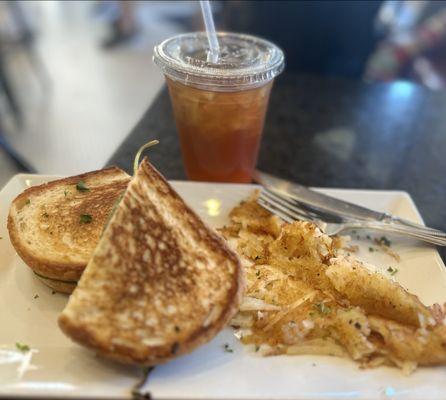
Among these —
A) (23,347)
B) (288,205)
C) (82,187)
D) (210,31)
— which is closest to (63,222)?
(82,187)

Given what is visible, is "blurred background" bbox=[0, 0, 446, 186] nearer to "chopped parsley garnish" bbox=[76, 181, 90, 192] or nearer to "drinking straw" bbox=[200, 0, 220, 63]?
"chopped parsley garnish" bbox=[76, 181, 90, 192]

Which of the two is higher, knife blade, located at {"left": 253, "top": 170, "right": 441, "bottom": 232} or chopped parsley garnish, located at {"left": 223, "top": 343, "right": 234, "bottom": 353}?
chopped parsley garnish, located at {"left": 223, "top": 343, "right": 234, "bottom": 353}

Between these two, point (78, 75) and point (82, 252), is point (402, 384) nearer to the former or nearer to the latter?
point (82, 252)

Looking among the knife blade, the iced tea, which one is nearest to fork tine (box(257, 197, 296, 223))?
the knife blade

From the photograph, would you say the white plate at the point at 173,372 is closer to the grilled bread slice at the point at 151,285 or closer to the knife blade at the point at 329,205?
the grilled bread slice at the point at 151,285

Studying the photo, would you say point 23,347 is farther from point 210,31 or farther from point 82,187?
point 210,31
